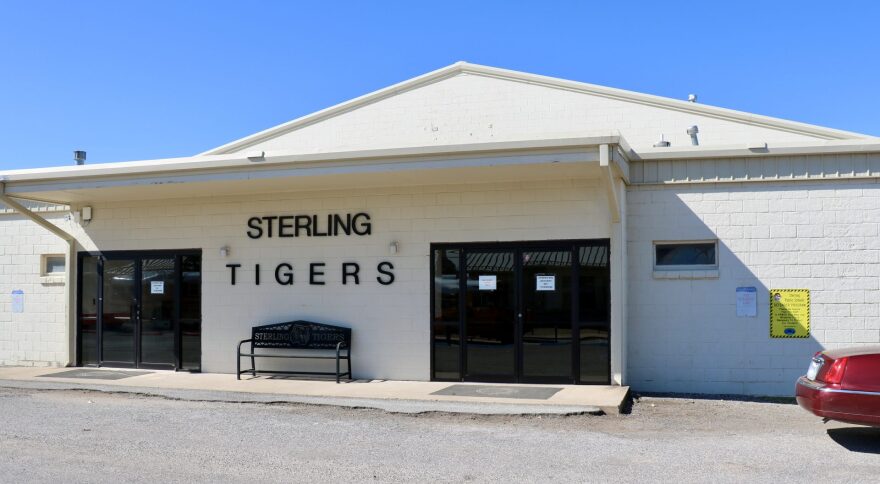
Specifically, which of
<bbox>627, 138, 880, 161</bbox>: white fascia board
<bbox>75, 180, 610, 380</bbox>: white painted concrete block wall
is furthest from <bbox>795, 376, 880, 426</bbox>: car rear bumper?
<bbox>627, 138, 880, 161</bbox>: white fascia board

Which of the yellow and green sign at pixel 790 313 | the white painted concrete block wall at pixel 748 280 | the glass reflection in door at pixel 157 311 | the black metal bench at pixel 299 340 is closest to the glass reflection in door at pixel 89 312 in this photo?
the glass reflection in door at pixel 157 311

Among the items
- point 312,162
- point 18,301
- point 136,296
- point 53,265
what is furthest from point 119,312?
point 312,162

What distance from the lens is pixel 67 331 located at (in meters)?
15.0

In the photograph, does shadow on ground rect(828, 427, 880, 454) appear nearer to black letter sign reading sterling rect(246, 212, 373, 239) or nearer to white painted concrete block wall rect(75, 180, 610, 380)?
white painted concrete block wall rect(75, 180, 610, 380)

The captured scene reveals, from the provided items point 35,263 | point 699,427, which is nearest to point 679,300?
point 699,427

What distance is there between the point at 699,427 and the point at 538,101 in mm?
9162

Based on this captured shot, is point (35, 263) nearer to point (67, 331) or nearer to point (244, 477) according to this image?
point (67, 331)

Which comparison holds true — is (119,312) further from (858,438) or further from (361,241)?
(858,438)

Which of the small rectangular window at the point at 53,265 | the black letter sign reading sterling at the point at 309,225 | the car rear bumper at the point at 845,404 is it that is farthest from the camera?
the small rectangular window at the point at 53,265

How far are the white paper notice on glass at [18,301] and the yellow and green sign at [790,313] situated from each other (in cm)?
1318

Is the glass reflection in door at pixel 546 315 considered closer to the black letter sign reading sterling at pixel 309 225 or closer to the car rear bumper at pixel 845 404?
the black letter sign reading sterling at pixel 309 225

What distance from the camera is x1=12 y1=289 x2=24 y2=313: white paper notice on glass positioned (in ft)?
51.3

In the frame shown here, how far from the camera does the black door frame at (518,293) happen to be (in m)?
12.2

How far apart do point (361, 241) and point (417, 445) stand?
17.7 ft
